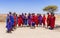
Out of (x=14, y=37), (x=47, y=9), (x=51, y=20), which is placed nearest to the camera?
(x=14, y=37)

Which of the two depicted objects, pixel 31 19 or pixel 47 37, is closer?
pixel 47 37

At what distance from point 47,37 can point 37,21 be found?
9.47 meters

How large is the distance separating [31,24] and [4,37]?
9.20m

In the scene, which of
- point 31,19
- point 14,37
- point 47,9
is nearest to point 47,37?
point 14,37

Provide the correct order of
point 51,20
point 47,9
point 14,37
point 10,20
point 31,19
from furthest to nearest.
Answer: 1. point 47,9
2. point 31,19
3. point 51,20
4. point 10,20
5. point 14,37

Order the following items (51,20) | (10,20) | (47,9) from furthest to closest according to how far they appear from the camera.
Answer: (47,9) → (51,20) → (10,20)

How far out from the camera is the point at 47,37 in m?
17.6

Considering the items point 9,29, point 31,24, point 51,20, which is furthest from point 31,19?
point 9,29

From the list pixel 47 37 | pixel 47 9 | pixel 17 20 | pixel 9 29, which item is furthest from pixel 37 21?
pixel 47 9

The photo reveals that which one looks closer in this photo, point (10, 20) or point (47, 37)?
point (47, 37)

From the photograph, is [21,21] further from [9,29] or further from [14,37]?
[14,37]

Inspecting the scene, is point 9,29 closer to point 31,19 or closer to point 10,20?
point 10,20

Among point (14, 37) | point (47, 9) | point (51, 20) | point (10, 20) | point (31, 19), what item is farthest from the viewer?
point (47, 9)

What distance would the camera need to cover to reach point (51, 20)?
2425 centimetres
